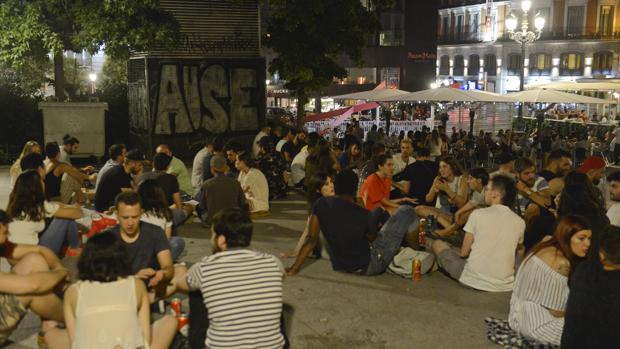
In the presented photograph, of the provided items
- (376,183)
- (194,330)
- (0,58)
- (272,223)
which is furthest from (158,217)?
(0,58)

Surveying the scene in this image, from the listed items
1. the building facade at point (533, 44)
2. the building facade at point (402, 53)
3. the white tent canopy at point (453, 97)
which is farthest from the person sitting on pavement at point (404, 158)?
the building facade at point (533, 44)

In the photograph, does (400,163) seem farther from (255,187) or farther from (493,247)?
(493,247)

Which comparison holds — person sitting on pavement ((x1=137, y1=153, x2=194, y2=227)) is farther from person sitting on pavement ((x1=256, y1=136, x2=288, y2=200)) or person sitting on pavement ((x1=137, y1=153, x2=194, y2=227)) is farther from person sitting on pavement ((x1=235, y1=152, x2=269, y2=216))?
person sitting on pavement ((x1=256, y1=136, x2=288, y2=200))

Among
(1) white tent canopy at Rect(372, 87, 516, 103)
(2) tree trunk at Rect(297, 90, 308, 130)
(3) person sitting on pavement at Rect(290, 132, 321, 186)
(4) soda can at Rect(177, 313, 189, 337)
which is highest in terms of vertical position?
(1) white tent canopy at Rect(372, 87, 516, 103)

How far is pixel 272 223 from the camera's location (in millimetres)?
11117

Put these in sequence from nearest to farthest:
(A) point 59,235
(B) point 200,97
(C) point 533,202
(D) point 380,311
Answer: (D) point 380,311, (A) point 59,235, (C) point 533,202, (B) point 200,97

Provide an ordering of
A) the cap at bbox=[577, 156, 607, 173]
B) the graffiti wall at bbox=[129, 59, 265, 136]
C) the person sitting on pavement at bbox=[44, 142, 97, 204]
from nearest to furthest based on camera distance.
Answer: the cap at bbox=[577, 156, 607, 173] → the person sitting on pavement at bbox=[44, 142, 97, 204] → the graffiti wall at bbox=[129, 59, 265, 136]

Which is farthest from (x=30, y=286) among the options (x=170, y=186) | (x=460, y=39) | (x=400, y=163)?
(x=460, y=39)

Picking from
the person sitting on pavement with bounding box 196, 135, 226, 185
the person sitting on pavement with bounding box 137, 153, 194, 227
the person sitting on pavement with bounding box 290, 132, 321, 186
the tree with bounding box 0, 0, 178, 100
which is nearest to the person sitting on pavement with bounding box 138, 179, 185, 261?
the person sitting on pavement with bounding box 137, 153, 194, 227

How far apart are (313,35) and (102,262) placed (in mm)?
15877

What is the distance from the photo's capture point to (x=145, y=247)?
5.61 m

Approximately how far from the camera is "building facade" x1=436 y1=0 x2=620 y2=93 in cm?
5703

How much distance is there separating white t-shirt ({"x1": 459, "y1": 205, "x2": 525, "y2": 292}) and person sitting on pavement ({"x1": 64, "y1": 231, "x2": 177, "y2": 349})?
4.09 meters

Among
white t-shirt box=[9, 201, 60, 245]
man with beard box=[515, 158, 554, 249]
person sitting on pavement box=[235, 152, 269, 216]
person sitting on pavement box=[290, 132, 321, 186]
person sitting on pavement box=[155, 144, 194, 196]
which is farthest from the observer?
person sitting on pavement box=[290, 132, 321, 186]
